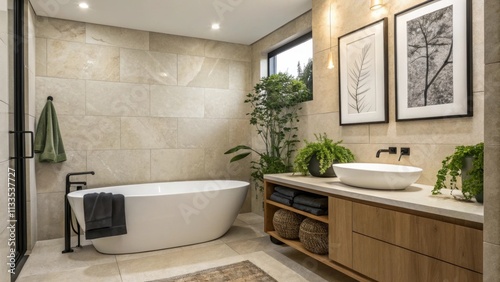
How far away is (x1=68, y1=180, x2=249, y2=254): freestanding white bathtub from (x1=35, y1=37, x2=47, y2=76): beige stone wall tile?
1.48 m

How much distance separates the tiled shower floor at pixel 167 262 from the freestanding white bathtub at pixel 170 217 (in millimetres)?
89

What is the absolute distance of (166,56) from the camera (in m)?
4.25

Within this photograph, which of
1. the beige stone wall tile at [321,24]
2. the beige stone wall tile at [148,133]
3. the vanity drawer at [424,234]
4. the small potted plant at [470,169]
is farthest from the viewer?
the beige stone wall tile at [148,133]

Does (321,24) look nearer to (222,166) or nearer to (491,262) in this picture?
(222,166)

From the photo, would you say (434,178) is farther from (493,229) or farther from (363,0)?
(363,0)

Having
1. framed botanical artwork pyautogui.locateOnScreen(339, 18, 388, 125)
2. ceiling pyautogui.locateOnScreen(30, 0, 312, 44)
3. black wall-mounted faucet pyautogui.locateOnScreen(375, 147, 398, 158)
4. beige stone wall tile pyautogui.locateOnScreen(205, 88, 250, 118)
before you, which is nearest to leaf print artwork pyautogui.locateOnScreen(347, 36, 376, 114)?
framed botanical artwork pyautogui.locateOnScreen(339, 18, 388, 125)

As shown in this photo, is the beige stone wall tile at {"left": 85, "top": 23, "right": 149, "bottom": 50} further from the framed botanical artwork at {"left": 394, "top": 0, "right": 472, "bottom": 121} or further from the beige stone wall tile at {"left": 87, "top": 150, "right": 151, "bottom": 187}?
the framed botanical artwork at {"left": 394, "top": 0, "right": 472, "bottom": 121}

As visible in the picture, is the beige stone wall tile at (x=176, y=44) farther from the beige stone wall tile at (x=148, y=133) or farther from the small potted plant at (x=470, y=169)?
the small potted plant at (x=470, y=169)

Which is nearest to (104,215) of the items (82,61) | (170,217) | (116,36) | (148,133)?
(170,217)

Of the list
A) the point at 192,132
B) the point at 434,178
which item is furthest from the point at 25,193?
the point at 434,178

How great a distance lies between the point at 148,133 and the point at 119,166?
0.56m

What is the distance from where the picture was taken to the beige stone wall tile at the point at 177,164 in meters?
4.18

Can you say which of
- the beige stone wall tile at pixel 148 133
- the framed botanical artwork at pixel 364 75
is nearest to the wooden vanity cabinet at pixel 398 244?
the framed botanical artwork at pixel 364 75

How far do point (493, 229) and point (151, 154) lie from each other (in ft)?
12.2
